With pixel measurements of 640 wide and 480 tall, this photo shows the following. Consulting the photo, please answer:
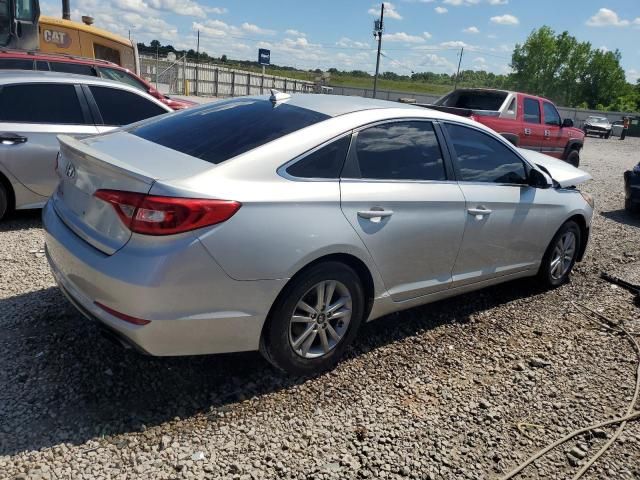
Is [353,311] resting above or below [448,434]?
above

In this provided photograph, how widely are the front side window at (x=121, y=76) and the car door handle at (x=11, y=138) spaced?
399 centimetres

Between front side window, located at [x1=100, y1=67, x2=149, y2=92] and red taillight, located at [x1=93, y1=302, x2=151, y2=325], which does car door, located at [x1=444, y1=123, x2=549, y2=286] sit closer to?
red taillight, located at [x1=93, y1=302, x2=151, y2=325]

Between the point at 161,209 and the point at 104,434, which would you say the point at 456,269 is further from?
the point at 104,434

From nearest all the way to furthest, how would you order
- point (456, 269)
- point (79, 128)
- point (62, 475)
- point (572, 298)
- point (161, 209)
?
point (62, 475)
point (161, 209)
point (456, 269)
point (572, 298)
point (79, 128)

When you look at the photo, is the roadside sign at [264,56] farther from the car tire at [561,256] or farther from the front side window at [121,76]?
the car tire at [561,256]

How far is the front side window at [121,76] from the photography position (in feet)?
30.6

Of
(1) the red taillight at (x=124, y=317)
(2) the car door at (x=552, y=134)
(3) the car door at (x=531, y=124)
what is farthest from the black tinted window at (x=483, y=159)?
(2) the car door at (x=552, y=134)

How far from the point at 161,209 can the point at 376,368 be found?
175 cm

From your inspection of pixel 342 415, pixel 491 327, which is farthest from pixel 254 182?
pixel 491 327

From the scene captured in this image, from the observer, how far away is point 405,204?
3.42m

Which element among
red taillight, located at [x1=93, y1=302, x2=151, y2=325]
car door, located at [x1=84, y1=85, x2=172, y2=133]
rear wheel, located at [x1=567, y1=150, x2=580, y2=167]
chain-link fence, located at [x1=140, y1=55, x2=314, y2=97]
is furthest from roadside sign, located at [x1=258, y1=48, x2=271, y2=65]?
red taillight, located at [x1=93, y1=302, x2=151, y2=325]

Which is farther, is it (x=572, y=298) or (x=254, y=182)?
(x=572, y=298)

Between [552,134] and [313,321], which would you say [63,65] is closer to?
[313,321]

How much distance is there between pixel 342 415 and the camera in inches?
117
